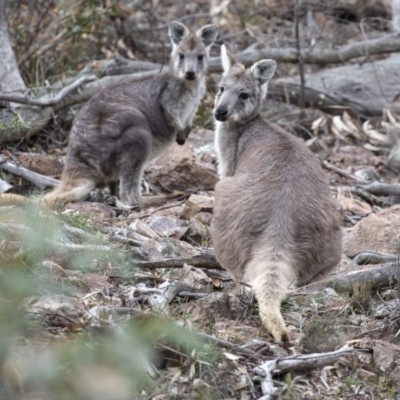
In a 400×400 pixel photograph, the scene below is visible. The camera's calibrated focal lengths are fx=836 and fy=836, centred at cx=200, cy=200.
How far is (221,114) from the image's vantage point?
22.4 feet

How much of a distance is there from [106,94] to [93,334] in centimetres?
495

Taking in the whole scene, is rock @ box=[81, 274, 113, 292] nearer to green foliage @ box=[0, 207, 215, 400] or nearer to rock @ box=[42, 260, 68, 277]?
rock @ box=[42, 260, 68, 277]

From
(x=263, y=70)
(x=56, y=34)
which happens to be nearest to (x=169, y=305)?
(x=263, y=70)

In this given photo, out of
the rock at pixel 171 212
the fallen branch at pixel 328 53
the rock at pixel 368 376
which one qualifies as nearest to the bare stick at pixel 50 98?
the rock at pixel 171 212

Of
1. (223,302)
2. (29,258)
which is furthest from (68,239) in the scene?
(223,302)

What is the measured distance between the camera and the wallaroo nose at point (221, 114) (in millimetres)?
6832

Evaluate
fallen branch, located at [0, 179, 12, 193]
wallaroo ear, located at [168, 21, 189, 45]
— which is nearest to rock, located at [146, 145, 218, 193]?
wallaroo ear, located at [168, 21, 189, 45]

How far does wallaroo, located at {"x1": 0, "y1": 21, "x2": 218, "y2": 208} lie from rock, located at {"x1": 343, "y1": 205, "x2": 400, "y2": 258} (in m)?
2.26

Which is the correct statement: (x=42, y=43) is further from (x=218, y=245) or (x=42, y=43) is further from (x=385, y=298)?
(x=385, y=298)

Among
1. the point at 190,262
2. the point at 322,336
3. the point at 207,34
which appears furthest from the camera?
the point at 207,34

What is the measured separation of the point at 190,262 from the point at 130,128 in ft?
8.72

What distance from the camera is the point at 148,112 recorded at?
8.62 metres

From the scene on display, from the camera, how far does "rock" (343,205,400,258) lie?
673cm

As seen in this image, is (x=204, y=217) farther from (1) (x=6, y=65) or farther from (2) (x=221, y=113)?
(1) (x=6, y=65)
